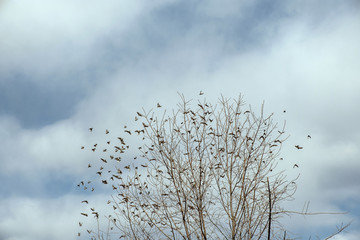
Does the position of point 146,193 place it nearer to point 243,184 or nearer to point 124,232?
point 124,232

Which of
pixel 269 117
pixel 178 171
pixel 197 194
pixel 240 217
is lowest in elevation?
pixel 240 217

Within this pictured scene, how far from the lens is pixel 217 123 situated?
8.59 metres

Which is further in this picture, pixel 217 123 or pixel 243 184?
pixel 217 123

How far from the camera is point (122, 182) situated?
28.2 ft

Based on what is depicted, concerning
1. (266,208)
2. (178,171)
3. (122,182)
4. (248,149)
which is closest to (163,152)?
(178,171)

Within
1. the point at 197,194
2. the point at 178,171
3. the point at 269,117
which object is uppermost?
the point at 269,117

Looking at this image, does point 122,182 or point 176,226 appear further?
point 122,182

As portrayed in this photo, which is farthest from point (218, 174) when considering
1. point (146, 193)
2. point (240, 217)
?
point (146, 193)

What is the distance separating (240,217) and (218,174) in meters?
1.00

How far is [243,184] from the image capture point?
8.01 metres

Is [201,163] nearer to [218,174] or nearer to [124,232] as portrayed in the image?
[218,174]

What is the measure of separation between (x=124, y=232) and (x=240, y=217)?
2.52m

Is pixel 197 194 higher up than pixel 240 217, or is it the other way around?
pixel 197 194

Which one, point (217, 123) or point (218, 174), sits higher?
point (217, 123)
